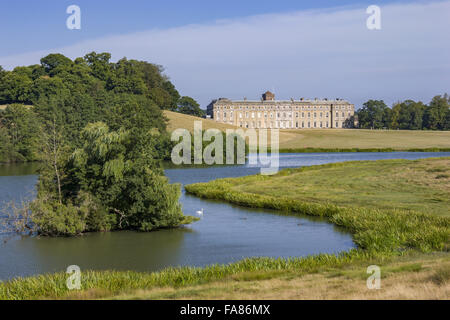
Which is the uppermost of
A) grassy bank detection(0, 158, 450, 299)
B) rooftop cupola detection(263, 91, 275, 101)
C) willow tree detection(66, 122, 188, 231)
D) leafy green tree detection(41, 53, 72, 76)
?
leafy green tree detection(41, 53, 72, 76)

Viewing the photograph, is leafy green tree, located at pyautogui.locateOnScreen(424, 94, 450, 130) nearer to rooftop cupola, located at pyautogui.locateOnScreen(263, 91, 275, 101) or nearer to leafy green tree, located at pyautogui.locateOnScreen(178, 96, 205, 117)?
rooftop cupola, located at pyautogui.locateOnScreen(263, 91, 275, 101)

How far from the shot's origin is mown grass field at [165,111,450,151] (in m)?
89.3

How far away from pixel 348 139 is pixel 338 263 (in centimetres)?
9311

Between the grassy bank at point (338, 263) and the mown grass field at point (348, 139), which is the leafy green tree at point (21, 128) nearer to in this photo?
the mown grass field at point (348, 139)

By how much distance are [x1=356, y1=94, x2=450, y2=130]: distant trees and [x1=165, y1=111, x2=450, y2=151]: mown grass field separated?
20.6 meters

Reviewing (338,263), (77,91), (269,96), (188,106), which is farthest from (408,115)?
(338,263)

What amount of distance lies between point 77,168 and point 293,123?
151409 millimetres

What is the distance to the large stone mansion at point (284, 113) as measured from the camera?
165750 millimetres

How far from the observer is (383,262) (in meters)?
12.8

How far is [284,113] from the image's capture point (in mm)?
170000

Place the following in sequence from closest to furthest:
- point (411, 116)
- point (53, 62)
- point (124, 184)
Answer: point (124, 184), point (53, 62), point (411, 116)

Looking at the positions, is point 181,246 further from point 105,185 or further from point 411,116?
point 411,116

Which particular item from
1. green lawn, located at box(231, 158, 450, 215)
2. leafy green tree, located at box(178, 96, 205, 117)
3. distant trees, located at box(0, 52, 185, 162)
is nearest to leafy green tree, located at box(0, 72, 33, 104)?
distant trees, located at box(0, 52, 185, 162)

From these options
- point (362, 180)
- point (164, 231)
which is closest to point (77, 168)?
point (164, 231)
